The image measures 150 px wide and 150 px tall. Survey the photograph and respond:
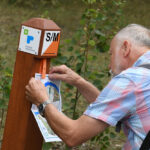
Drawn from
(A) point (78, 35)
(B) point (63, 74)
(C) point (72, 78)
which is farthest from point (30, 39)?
(A) point (78, 35)

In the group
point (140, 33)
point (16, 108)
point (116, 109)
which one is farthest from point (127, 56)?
point (16, 108)

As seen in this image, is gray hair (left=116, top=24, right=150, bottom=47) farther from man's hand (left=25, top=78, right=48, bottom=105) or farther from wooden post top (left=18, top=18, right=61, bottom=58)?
man's hand (left=25, top=78, right=48, bottom=105)

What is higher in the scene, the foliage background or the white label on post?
the white label on post

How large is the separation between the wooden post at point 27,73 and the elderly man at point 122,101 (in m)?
0.13

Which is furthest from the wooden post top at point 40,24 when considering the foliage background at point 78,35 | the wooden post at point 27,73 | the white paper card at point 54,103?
the foliage background at point 78,35

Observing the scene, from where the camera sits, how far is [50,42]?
99.6 inches

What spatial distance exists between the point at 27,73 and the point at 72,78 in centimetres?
43

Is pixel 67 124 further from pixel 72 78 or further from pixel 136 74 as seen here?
pixel 72 78

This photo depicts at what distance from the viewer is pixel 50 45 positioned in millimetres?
2539

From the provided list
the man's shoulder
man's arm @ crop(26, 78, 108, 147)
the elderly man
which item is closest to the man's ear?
the elderly man

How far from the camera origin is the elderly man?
2.25m

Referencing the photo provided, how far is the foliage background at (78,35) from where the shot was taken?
3.73m

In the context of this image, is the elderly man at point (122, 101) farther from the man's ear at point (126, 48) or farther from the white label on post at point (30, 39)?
the white label on post at point (30, 39)

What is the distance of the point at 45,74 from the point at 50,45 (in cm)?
18
